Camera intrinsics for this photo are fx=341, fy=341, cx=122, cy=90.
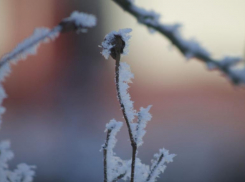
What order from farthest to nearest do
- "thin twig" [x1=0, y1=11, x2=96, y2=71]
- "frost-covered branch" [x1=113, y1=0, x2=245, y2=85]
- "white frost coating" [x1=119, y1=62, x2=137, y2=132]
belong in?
"white frost coating" [x1=119, y1=62, x2=137, y2=132] < "thin twig" [x1=0, y1=11, x2=96, y2=71] < "frost-covered branch" [x1=113, y1=0, x2=245, y2=85]

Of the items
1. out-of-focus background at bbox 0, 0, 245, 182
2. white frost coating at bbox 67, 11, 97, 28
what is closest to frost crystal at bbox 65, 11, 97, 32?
white frost coating at bbox 67, 11, 97, 28

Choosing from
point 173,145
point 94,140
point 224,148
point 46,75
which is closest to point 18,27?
point 46,75

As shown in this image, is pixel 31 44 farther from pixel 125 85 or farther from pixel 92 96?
pixel 92 96

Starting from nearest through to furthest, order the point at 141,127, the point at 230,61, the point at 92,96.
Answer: the point at 230,61 → the point at 141,127 → the point at 92,96

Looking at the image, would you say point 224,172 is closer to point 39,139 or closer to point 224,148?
point 224,148

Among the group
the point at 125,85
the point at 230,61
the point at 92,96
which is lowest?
the point at 230,61

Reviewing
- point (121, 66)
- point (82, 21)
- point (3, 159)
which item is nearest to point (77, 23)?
point (82, 21)

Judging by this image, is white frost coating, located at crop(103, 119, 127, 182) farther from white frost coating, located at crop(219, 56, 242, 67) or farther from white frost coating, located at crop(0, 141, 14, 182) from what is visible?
white frost coating, located at crop(219, 56, 242, 67)
